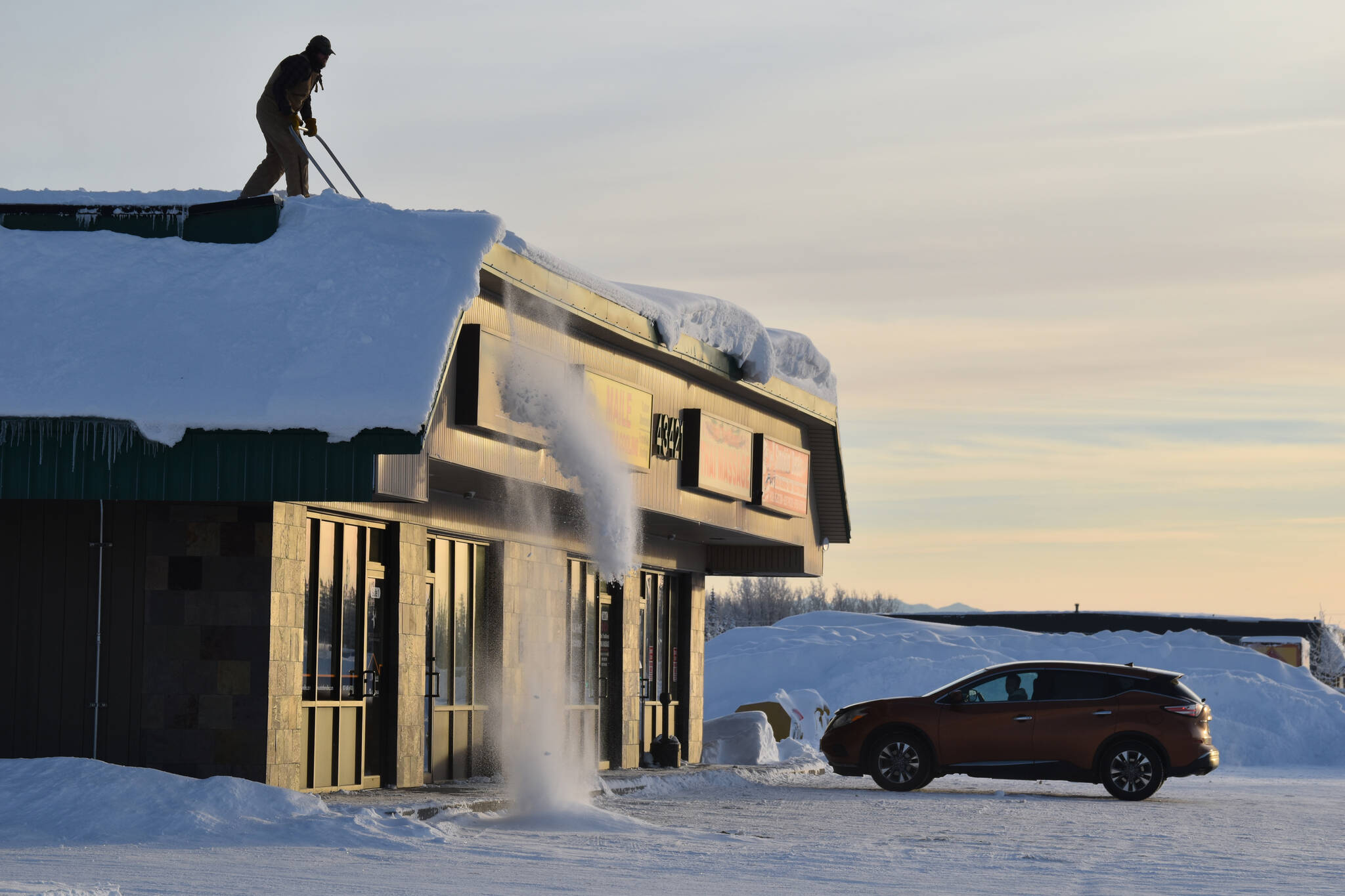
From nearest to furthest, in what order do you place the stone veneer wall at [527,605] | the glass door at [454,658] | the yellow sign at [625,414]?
the yellow sign at [625,414], the glass door at [454,658], the stone veneer wall at [527,605]

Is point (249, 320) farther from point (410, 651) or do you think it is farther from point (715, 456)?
point (715, 456)

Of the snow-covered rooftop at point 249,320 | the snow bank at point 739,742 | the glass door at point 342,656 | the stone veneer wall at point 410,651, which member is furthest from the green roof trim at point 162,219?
the snow bank at point 739,742

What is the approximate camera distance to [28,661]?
15336mm

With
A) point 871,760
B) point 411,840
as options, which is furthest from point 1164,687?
point 411,840

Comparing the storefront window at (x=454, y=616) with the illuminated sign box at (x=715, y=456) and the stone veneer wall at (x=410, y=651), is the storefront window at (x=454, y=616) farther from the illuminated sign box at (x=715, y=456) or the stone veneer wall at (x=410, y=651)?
the illuminated sign box at (x=715, y=456)

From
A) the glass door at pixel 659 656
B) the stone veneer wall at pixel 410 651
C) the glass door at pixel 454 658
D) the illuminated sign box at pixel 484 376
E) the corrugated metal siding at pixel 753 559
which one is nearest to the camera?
the illuminated sign box at pixel 484 376

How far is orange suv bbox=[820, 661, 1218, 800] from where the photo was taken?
21.2m

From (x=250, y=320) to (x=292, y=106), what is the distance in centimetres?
312

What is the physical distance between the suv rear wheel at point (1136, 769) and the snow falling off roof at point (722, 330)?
6875 mm

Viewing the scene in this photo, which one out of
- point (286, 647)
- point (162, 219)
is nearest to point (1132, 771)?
point (286, 647)

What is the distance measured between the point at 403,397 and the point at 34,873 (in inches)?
194

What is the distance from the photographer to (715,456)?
22984mm

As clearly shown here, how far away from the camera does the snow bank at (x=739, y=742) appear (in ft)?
92.8

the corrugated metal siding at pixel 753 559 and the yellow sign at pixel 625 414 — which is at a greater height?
the yellow sign at pixel 625 414
